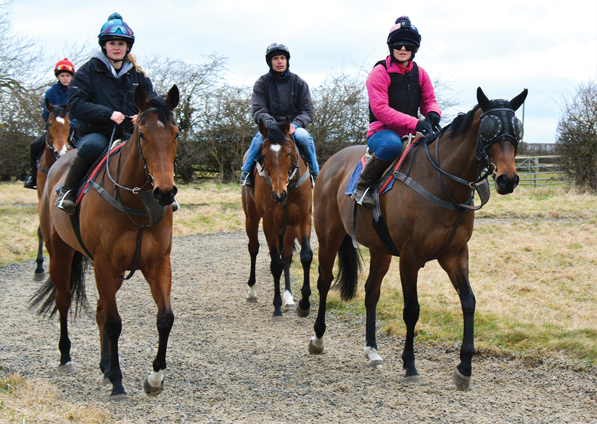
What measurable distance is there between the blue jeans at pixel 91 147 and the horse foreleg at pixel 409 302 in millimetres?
2741

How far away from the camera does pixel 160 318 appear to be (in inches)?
157

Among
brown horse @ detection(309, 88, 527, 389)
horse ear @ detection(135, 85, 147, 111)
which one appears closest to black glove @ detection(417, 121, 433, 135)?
brown horse @ detection(309, 88, 527, 389)

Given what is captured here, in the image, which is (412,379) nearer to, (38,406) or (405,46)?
(38,406)

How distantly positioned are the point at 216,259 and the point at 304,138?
442 cm

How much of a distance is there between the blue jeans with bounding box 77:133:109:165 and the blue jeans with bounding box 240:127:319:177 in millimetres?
2530

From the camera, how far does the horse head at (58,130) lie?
312 inches

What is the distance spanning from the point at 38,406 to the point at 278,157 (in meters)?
3.53

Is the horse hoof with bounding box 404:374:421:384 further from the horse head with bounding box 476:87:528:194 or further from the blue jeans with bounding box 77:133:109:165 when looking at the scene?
the blue jeans with bounding box 77:133:109:165

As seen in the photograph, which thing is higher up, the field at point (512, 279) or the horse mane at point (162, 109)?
the horse mane at point (162, 109)

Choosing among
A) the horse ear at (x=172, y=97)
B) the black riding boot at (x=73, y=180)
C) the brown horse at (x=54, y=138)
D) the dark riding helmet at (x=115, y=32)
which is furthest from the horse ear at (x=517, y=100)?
the brown horse at (x=54, y=138)

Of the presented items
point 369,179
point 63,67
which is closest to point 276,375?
point 369,179

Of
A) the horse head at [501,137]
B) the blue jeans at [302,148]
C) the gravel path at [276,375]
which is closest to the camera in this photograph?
the horse head at [501,137]

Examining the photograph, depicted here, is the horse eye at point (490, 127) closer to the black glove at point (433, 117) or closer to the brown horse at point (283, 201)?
the black glove at point (433, 117)

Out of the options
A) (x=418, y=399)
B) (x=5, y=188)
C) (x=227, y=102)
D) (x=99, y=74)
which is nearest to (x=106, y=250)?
(x=99, y=74)
